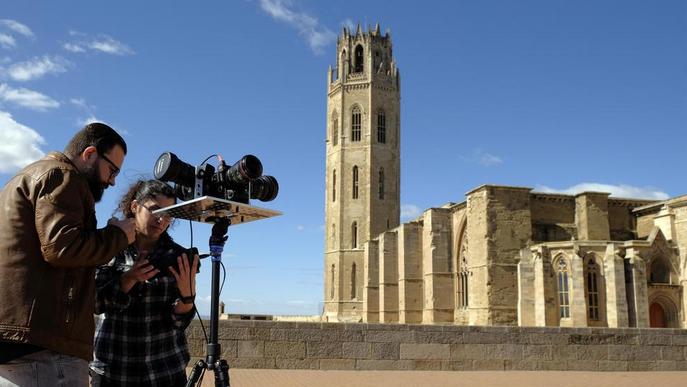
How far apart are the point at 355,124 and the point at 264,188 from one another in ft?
174

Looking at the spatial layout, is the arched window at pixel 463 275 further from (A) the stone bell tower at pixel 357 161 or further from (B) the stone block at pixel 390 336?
(B) the stone block at pixel 390 336

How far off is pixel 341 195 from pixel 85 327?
5180cm

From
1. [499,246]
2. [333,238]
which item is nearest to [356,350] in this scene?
[499,246]

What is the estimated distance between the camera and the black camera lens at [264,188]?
333 centimetres

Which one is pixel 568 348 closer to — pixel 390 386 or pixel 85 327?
pixel 390 386

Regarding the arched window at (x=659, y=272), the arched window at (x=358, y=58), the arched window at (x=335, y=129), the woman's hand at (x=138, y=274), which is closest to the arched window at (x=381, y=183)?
the arched window at (x=335, y=129)

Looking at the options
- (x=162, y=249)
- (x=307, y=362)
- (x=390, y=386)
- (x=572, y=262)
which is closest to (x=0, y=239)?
(x=162, y=249)

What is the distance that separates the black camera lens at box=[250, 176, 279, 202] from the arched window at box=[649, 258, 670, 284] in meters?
26.6

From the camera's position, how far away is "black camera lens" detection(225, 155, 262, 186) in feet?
10.4

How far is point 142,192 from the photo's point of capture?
324cm

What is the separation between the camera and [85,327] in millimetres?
2453

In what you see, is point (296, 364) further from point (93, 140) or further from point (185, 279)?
point (93, 140)

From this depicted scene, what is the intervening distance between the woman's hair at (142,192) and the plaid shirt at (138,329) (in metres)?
0.27

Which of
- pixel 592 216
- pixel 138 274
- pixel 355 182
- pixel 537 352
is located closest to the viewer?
pixel 138 274
